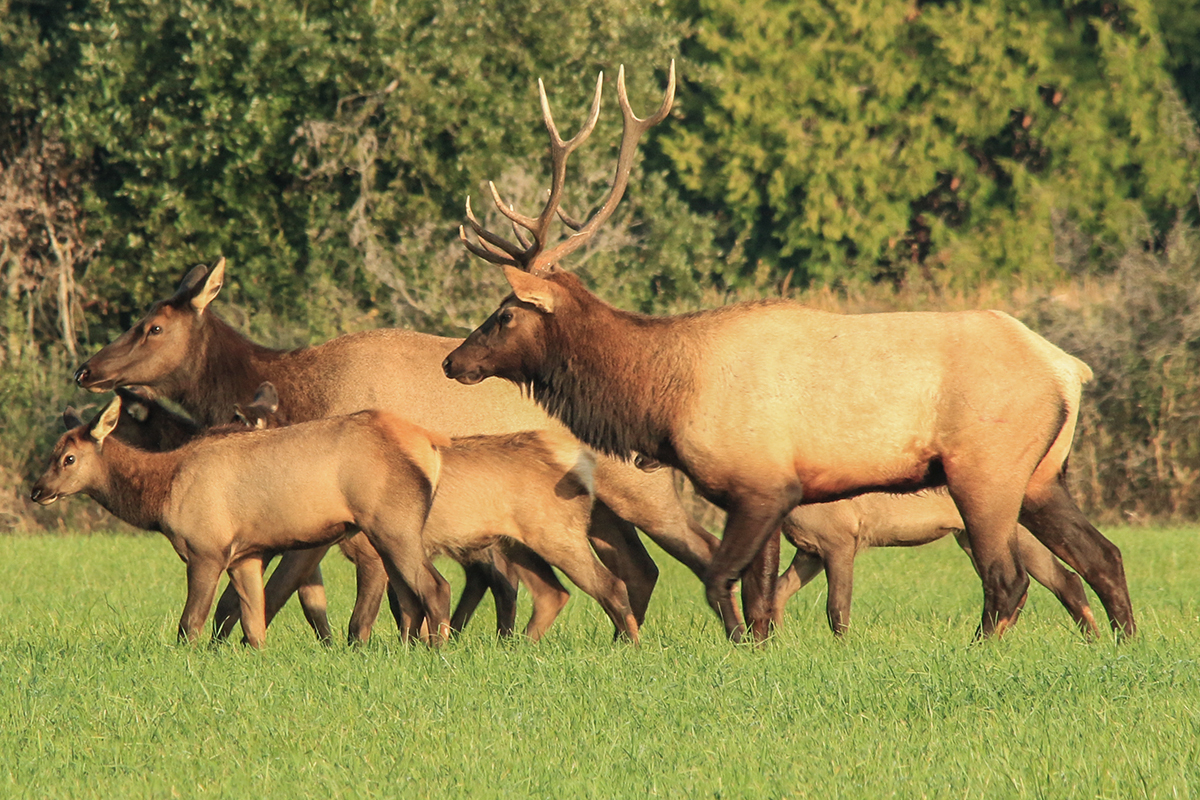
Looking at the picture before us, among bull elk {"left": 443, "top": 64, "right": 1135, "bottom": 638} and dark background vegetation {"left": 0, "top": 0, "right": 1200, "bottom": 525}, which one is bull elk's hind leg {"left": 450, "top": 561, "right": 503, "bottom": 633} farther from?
dark background vegetation {"left": 0, "top": 0, "right": 1200, "bottom": 525}

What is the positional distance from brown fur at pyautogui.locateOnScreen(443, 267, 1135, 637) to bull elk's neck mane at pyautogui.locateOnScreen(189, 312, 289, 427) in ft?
7.23

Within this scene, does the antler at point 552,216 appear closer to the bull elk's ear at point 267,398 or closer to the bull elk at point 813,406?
the bull elk at point 813,406

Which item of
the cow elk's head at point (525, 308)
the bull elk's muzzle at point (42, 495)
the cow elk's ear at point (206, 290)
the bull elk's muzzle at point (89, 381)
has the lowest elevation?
the bull elk's muzzle at point (42, 495)

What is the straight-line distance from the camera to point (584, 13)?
19812mm

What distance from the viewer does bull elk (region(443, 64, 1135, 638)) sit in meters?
8.17

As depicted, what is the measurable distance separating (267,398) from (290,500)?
1274 millimetres

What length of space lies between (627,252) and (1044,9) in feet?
35.8

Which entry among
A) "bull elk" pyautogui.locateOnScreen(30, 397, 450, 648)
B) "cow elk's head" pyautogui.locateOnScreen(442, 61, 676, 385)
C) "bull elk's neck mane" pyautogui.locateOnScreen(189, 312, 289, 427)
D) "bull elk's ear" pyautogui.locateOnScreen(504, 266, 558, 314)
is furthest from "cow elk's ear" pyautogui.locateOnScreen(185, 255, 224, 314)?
"bull elk's ear" pyautogui.locateOnScreen(504, 266, 558, 314)

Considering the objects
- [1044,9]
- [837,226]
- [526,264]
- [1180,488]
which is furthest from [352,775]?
[1044,9]

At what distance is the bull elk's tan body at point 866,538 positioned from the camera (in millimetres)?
9633

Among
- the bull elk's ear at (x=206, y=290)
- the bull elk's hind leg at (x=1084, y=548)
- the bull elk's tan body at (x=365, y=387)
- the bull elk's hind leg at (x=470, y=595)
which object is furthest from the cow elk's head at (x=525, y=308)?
the bull elk's hind leg at (x=1084, y=548)

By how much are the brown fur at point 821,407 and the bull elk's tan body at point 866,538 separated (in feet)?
2.82

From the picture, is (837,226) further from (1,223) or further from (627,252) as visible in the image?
(1,223)

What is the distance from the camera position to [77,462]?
9125 millimetres
